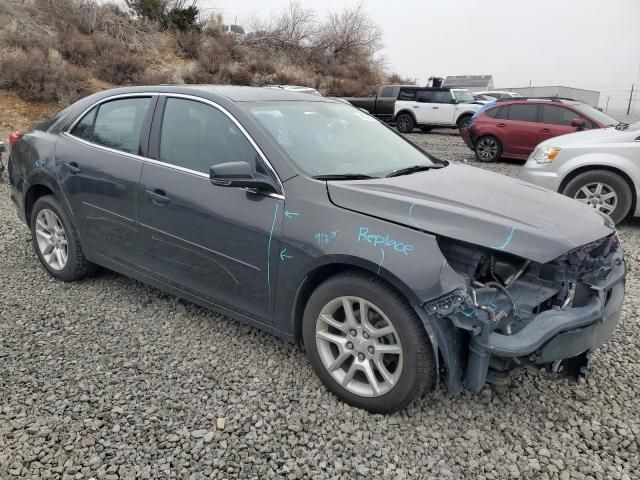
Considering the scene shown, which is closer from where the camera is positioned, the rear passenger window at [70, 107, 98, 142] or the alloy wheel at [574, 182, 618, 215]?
the rear passenger window at [70, 107, 98, 142]

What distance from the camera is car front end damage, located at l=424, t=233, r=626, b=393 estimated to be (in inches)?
89.5

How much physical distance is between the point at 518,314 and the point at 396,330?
0.58 meters

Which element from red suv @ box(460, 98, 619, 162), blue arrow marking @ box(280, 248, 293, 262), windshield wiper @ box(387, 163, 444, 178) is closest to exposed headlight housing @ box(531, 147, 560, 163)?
windshield wiper @ box(387, 163, 444, 178)

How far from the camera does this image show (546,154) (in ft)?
22.4

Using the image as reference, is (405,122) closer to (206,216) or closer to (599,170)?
(599,170)

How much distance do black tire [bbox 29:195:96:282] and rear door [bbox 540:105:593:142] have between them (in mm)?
10076

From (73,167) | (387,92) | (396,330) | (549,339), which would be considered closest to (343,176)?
(396,330)

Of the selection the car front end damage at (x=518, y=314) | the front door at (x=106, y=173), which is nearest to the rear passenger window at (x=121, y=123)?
the front door at (x=106, y=173)

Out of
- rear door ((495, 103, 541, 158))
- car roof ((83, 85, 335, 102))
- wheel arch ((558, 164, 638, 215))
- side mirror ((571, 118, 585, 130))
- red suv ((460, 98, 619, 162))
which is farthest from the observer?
rear door ((495, 103, 541, 158))

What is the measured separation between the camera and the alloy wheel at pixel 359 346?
2.52 meters

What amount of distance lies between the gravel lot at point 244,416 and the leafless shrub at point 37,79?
45.1ft

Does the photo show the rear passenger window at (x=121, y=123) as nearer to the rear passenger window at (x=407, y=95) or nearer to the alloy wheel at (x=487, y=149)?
the alloy wheel at (x=487, y=149)

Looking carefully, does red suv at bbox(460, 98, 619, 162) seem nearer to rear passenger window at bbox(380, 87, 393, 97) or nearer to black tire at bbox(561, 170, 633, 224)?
black tire at bbox(561, 170, 633, 224)

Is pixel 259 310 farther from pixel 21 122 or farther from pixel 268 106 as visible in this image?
pixel 21 122
